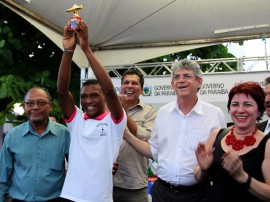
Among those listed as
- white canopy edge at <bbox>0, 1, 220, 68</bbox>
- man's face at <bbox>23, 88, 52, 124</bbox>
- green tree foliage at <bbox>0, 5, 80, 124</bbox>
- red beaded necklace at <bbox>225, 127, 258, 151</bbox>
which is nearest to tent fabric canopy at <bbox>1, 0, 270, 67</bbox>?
white canopy edge at <bbox>0, 1, 220, 68</bbox>

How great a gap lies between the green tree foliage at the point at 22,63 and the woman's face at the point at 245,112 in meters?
3.19

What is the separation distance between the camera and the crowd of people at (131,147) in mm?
2188

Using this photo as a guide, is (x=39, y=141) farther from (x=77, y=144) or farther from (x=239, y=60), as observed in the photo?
(x=239, y=60)

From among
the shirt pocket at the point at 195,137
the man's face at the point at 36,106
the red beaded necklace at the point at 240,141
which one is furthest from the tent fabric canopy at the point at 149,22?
the red beaded necklace at the point at 240,141

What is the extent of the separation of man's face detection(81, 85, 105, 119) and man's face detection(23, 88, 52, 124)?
A: 363mm

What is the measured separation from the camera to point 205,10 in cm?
518

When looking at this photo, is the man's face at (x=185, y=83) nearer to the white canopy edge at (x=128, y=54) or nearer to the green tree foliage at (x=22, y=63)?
the green tree foliage at (x=22, y=63)

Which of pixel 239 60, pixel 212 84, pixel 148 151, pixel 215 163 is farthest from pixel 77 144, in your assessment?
pixel 239 60

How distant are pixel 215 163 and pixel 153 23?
3650 millimetres

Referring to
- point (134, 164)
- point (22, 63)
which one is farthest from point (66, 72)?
point (22, 63)

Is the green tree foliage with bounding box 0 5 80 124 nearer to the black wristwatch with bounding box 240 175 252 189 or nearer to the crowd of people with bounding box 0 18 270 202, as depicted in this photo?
the crowd of people with bounding box 0 18 270 202

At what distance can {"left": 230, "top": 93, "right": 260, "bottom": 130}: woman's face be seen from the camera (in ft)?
7.24

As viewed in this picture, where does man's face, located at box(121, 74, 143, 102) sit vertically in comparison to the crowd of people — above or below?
above

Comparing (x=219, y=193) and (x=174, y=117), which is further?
(x=174, y=117)
